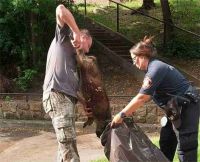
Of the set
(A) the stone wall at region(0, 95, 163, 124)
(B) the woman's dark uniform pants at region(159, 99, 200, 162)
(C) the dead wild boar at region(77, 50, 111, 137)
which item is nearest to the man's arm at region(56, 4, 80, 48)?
(C) the dead wild boar at region(77, 50, 111, 137)

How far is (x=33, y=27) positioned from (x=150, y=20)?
5.57 meters

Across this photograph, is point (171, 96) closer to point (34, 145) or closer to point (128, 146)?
point (128, 146)

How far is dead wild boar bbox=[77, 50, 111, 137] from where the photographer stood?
16.4 feet

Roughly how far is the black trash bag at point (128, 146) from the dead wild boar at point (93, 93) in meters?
0.37

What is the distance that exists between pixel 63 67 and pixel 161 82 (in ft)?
3.25

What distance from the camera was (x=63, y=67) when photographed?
16.0 feet

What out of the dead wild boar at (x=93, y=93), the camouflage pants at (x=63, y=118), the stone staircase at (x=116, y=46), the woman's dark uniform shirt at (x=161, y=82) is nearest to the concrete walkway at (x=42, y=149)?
the dead wild boar at (x=93, y=93)

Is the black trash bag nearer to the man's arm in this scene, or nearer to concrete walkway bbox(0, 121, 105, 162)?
the man's arm

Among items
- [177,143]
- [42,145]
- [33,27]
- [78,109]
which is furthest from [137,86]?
[177,143]

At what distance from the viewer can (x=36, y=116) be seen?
10.1 m

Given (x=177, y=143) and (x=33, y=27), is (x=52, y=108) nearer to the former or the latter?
(x=177, y=143)

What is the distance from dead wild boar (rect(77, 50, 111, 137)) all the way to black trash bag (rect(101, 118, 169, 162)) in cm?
37

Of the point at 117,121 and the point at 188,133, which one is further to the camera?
the point at 188,133

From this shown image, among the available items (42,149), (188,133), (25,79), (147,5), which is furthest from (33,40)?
(188,133)
